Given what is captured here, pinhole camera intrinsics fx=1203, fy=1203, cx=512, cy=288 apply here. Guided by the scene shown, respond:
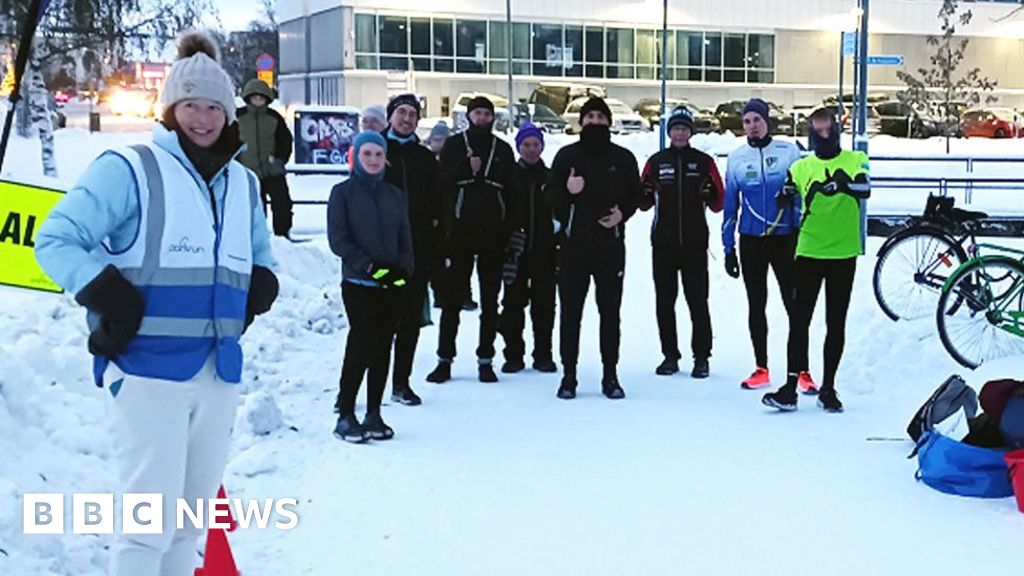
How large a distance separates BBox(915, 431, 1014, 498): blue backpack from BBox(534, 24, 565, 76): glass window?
53.3 meters

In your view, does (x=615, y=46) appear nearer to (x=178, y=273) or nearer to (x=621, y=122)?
(x=621, y=122)

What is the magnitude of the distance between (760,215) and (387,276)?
3.08m

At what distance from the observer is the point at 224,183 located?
3730 millimetres

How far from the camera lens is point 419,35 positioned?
56.4 metres

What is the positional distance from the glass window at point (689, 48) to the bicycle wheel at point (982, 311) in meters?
53.4

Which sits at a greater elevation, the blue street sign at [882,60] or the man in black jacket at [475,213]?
the blue street sign at [882,60]

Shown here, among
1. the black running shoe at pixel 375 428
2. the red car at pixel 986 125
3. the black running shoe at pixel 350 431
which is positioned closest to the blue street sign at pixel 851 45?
the black running shoe at pixel 375 428

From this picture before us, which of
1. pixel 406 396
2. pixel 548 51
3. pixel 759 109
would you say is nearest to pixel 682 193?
pixel 759 109

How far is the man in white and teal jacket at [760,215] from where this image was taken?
8.56 meters

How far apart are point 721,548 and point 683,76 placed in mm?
57480

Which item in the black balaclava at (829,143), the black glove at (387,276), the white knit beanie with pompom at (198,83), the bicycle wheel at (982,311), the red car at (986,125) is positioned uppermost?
the red car at (986,125)

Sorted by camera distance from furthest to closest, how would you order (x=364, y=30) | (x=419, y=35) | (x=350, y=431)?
(x=419, y=35) < (x=364, y=30) < (x=350, y=431)

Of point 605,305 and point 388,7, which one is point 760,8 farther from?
point 605,305

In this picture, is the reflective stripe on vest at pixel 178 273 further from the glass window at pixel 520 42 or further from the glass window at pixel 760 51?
the glass window at pixel 760 51
